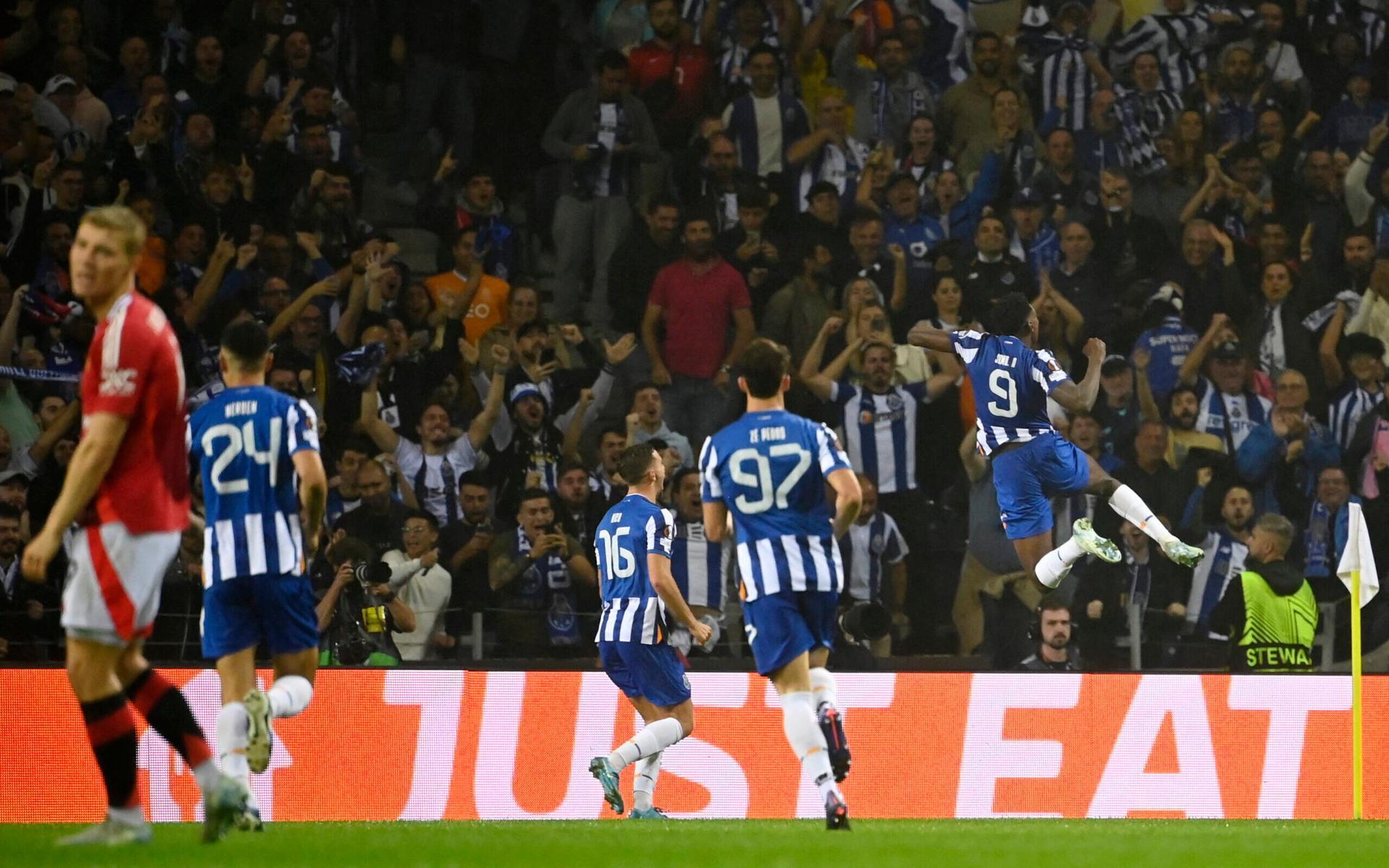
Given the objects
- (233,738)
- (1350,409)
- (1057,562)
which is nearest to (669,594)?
(1057,562)

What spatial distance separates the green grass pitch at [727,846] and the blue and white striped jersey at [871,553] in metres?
4.28

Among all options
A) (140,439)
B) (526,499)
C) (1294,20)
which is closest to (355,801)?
(526,499)

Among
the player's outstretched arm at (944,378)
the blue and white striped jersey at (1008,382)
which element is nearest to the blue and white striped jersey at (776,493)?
the blue and white striped jersey at (1008,382)

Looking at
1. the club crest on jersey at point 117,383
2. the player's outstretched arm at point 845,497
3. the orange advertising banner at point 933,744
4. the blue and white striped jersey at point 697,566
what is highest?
the club crest on jersey at point 117,383

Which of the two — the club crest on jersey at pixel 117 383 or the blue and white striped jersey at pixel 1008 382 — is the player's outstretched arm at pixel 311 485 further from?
the blue and white striped jersey at pixel 1008 382

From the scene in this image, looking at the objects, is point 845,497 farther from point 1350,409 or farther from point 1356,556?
point 1350,409

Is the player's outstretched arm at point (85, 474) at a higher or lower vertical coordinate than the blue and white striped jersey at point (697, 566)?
higher

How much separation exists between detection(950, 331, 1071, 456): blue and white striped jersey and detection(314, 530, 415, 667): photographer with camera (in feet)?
13.4

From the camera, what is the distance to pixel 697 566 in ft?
45.5

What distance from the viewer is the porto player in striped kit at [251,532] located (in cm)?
761

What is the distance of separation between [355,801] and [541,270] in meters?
6.05

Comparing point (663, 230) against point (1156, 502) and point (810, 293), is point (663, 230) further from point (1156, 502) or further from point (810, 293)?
point (1156, 502)

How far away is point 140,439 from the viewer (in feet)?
20.6

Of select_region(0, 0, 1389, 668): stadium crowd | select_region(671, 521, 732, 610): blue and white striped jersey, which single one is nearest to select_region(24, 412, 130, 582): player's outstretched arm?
select_region(0, 0, 1389, 668): stadium crowd
